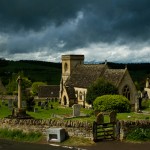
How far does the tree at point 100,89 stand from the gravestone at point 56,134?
108 ft

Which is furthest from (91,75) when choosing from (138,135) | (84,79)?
(138,135)

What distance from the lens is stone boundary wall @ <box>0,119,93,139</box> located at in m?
34.6

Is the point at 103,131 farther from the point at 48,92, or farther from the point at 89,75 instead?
the point at 48,92

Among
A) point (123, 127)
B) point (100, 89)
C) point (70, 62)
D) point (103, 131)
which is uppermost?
point (70, 62)

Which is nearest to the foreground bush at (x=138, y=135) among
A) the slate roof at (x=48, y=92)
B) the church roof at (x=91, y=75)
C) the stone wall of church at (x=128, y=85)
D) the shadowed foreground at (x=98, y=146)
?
the shadowed foreground at (x=98, y=146)

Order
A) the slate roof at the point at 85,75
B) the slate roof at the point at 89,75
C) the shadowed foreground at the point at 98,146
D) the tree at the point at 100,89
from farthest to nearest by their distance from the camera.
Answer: the slate roof at the point at 85,75
the slate roof at the point at 89,75
the tree at the point at 100,89
the shadowed foreground at the point at 98,146

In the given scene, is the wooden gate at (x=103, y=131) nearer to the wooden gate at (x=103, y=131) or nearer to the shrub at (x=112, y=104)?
the wooden gate at (x=103, y=131)

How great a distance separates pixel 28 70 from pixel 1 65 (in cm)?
1346

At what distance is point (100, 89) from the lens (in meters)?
67.5

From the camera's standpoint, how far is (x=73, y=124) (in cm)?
3512

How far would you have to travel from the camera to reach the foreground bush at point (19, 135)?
119 ft

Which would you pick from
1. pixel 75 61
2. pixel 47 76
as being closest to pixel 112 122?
pixel 75 61

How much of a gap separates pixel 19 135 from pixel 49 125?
286 centimetres

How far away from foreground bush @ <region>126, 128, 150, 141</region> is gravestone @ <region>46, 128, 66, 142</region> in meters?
Result: 5.07
